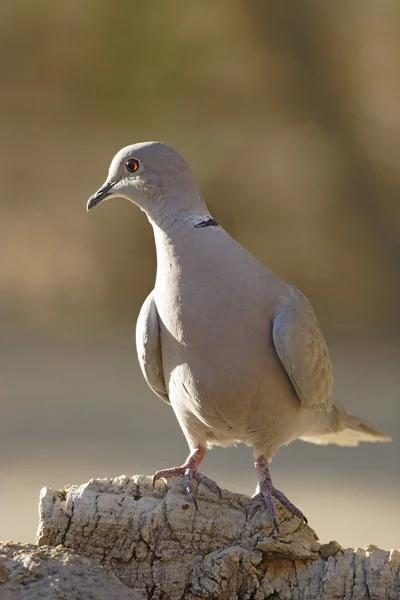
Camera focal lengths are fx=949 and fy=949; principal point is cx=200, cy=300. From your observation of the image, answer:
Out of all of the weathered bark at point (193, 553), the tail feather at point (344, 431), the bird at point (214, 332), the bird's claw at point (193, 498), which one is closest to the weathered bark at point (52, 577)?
the weathered bark at point (193, 553)

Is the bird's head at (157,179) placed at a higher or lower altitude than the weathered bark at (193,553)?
higher

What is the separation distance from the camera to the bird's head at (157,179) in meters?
2.81

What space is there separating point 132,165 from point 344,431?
137 centimetres

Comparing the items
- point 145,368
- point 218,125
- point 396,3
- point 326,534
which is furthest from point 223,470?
point 396,3

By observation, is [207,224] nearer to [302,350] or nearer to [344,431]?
[302,350]

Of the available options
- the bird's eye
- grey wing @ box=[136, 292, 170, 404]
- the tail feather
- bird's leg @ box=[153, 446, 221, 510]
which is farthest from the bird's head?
the tail feather

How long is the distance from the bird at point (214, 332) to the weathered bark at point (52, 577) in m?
0.53

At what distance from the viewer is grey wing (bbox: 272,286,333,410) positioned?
2.75m

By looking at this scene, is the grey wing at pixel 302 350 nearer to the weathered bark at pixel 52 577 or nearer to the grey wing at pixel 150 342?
the grey wing at pixel 150 342

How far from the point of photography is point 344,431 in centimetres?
357

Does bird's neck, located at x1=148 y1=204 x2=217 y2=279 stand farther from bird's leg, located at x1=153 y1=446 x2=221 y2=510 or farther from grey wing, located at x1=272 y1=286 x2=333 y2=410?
bird's leg, located at x1=153 y1=446 x2=221 y2=510

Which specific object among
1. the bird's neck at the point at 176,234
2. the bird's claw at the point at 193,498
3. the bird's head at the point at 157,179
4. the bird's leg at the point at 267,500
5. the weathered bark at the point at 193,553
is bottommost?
the weathered bark at the point at 193,553

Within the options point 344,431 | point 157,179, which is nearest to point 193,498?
point 157,179

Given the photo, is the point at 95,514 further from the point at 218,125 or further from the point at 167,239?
the point at 218,125
